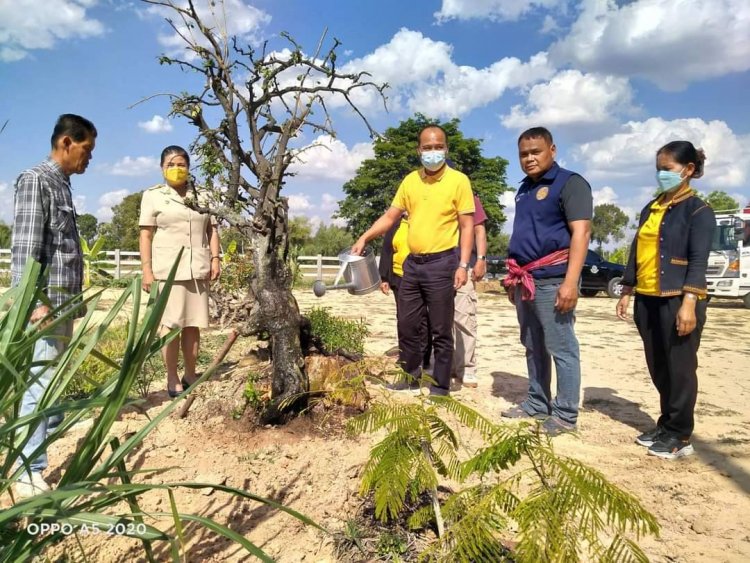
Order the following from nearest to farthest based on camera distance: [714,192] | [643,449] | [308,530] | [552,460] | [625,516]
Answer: [625,516], [552,460], [308,530], [643,449], [714,192]

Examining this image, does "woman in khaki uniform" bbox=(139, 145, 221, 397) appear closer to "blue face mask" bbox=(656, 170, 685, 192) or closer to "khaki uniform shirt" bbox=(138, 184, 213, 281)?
"khaki uniform shirt" bbox=(138, 184, 213, 281)

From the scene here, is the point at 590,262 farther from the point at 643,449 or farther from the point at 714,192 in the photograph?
the point at 714,192

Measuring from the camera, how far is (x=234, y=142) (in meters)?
2.80

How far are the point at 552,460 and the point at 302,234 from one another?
41636mm

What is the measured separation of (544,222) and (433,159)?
847mm

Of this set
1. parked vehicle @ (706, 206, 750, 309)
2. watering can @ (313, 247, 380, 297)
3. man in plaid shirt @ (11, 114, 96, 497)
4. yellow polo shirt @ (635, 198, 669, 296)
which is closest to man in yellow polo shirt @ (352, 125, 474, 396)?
watering can @ (313, 247, 380, 297)

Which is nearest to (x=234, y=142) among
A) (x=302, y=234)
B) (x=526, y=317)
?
(x=526, y=317)

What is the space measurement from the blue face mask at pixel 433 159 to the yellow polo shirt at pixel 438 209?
0.32 feet

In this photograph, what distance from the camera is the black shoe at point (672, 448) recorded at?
9.61 ft

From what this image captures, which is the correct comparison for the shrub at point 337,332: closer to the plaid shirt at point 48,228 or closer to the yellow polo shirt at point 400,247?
the yellow polo shirt at point 400,247

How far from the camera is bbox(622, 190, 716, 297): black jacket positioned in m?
2.77

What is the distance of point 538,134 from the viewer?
124 inches

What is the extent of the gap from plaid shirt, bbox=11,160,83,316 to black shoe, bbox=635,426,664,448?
3294 mm

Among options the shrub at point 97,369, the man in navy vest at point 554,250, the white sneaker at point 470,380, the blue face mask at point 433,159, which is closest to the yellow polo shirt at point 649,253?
the man in navy vest at point 554,250
